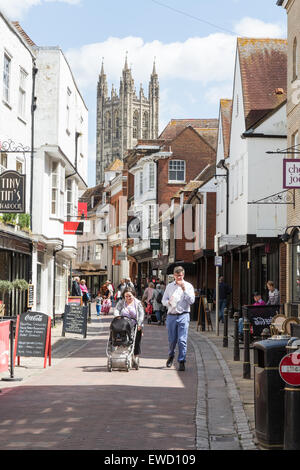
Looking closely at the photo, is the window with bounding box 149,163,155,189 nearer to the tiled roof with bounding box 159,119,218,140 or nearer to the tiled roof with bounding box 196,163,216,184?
the tiled roof with bounding box 159,119,218,140

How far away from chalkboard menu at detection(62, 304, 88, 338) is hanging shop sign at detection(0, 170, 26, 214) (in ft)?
15.8

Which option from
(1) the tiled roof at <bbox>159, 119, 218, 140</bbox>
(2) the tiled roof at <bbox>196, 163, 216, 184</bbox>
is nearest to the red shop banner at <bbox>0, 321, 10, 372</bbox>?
(2) the tiled roof at <bbox>196, 163, 216, 184</bbox>

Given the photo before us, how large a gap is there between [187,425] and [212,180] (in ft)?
114

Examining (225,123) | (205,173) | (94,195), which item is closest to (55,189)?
(225,123)

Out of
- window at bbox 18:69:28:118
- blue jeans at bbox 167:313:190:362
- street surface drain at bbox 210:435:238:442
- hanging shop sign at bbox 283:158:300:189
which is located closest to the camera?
street surface drain at bbox 210:435:238:442

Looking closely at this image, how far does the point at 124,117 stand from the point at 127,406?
145491mm

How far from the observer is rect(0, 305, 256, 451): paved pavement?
7547 mm

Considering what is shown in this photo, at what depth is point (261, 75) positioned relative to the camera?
105 ft

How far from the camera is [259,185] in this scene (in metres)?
29.6

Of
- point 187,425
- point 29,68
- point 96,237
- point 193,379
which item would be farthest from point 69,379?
point 96,237

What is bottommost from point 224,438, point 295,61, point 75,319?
point 224,438

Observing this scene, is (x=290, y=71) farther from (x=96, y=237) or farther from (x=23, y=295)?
(x=96, y=237)

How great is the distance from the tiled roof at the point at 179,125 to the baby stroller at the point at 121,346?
49.0 m

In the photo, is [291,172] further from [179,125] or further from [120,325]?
[179,125]
